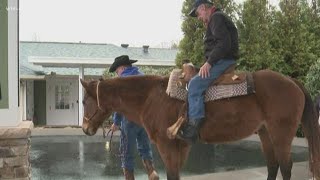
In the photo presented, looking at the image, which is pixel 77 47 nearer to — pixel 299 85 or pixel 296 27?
pixel 296 27

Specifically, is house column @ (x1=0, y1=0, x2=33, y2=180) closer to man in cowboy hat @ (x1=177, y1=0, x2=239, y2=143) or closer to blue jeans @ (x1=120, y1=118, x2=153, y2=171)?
blue jeans @ (x1=120, y1=118, x2=153, y2=171)

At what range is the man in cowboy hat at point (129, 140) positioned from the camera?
19.9 ft

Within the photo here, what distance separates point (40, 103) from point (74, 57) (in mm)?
4347

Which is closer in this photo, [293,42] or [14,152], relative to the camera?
[14,152]

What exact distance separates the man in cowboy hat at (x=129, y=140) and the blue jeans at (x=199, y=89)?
4.96ft

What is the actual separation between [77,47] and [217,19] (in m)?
21.2

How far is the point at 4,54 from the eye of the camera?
5.56m

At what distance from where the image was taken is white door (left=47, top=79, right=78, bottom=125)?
23.0m

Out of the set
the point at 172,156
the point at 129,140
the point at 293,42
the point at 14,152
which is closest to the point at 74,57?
the point at 293,42

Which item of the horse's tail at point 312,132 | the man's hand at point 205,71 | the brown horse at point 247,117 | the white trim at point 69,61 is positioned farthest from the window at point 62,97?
the horse's tail at point 312,132

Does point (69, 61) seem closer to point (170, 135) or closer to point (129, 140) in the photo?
point (129, 140)

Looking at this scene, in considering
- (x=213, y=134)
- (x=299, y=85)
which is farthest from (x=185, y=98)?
(x=299, y=85)

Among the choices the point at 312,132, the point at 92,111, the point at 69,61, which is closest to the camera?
the point at 312,132

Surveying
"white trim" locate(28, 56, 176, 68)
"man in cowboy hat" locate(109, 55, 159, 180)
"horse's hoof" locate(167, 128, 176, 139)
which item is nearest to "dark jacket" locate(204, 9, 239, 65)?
"horse's hoof" locate(167, 128, 176, 139)
